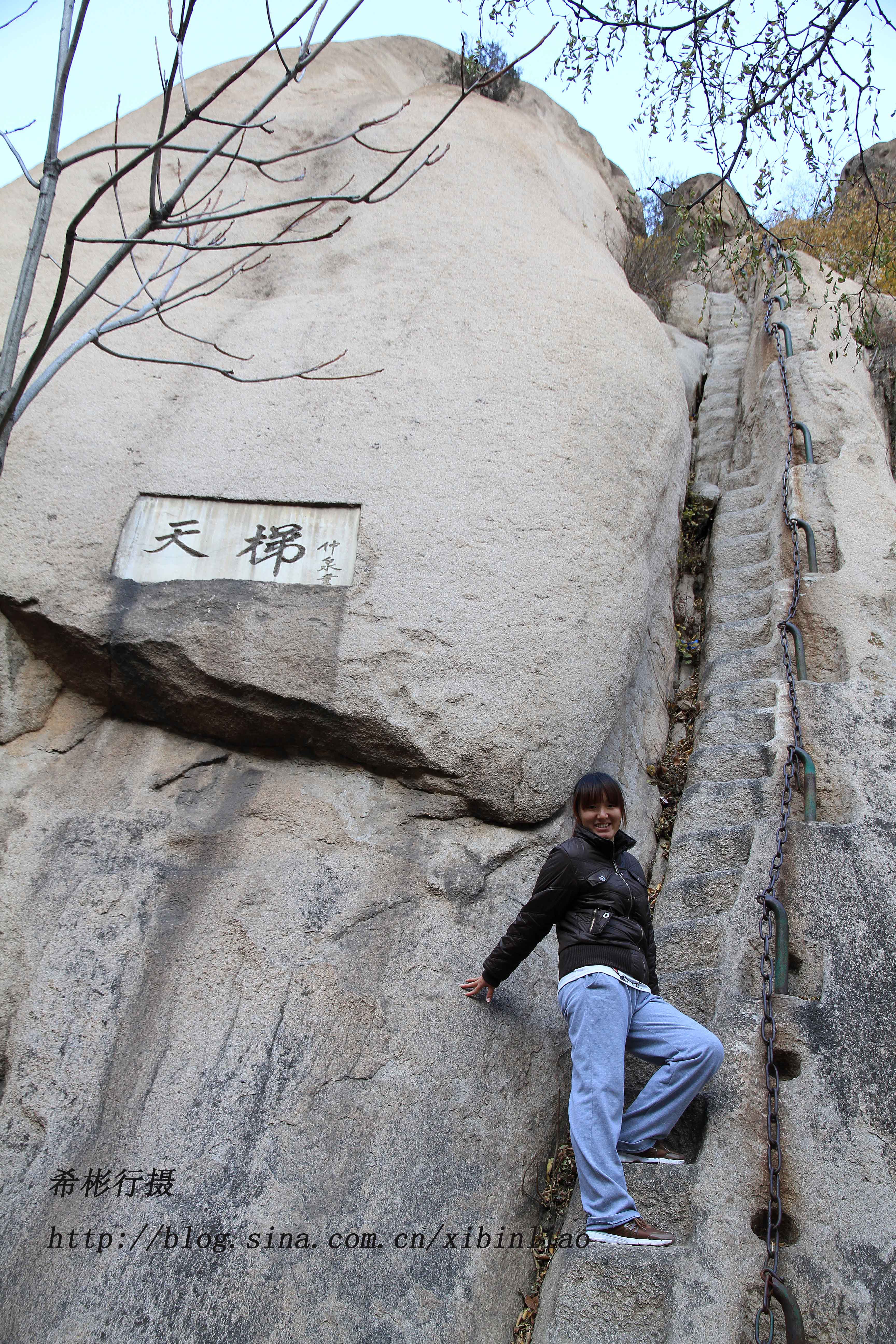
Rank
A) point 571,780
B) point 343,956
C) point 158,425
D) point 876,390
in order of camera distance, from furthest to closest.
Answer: point 876,390, point 158,425, point 571,780, point 343,956

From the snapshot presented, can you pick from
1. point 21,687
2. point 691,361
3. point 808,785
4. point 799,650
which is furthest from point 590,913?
point 691,361

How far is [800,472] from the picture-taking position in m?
6.12

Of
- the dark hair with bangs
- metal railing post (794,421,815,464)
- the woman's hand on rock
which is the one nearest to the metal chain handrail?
metal railing post (794,421,815,464)

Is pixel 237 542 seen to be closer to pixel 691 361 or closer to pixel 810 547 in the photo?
pixel 810 547

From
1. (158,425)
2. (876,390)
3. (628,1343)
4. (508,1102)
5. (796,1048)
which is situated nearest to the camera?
(628,1343)

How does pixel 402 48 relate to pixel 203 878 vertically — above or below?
above

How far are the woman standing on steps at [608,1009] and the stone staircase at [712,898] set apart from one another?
0.10 m

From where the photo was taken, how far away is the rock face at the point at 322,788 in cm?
338

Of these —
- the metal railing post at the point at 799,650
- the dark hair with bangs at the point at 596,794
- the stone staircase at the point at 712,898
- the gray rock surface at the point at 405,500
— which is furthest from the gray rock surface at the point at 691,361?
the dark hair with bangs at the point at 596,794

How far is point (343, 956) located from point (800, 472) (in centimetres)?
423

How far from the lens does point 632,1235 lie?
120 inches

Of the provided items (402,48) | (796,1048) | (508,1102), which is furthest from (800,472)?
(402,48)

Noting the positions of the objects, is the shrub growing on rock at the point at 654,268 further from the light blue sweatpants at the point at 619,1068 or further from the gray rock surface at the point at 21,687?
the light blue sweatpants at the point at 619,1068

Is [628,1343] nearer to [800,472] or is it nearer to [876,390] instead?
[800,472]
